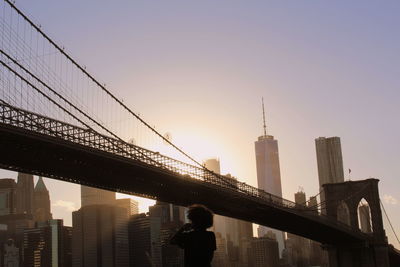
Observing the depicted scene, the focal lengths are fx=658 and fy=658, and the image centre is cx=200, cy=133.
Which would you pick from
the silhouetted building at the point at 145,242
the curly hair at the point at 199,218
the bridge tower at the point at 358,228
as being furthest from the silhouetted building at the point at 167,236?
the curly hair at the point at 199,218

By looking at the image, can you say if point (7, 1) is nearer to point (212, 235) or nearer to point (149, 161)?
point (149, 161)

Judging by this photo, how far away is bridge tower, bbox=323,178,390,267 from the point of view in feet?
230

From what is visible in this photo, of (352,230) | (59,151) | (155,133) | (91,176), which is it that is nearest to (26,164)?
(59,151)

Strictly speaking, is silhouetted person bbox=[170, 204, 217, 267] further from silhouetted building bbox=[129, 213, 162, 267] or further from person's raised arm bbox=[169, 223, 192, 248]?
silhouetted building bbox=[129, 213, 162, 267]

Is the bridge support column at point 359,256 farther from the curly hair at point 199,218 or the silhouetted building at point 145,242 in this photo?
the silhouetted building at point 145,242

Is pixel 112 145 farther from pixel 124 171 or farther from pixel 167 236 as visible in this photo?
pixel 167 236

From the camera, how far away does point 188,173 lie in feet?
167

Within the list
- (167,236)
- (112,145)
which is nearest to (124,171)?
(112,145)

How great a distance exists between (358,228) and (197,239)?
69069 millimetres

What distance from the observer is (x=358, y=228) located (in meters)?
72.7

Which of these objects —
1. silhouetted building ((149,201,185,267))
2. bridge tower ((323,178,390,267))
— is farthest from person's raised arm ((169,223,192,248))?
silhouetted building ((149,201,185,267))

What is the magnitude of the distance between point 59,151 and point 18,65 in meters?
6.32

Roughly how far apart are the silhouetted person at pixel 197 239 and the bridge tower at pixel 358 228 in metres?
65.9

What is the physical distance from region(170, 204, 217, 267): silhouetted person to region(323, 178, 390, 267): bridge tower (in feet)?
216
